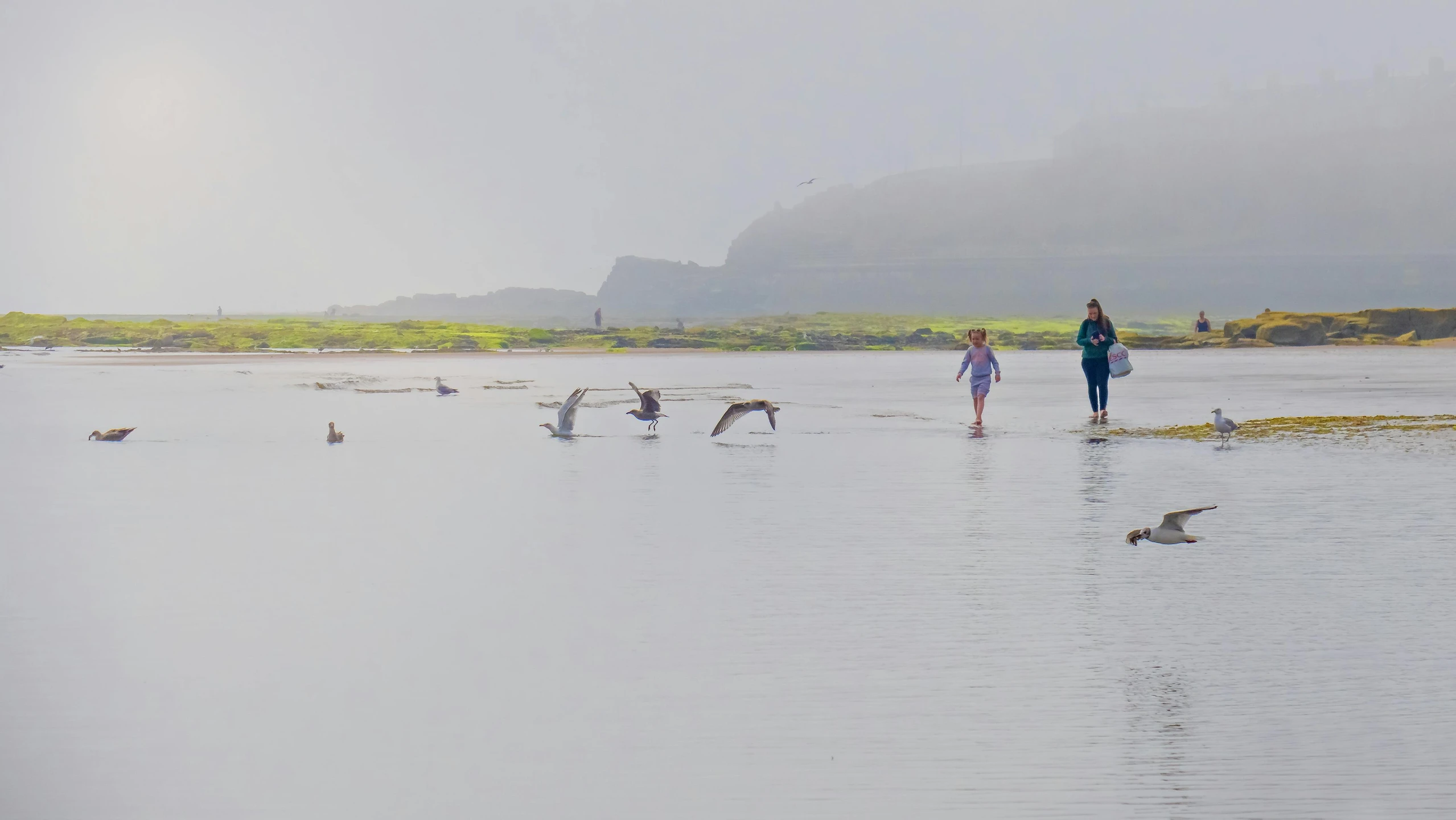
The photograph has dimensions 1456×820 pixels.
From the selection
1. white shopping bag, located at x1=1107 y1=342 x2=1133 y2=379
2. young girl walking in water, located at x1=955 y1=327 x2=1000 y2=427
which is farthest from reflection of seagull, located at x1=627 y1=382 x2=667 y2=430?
white shopping bag, located at x1=1107 y1=342 x2=1133 y2=379

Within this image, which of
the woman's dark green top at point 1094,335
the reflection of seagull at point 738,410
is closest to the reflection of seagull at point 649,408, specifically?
the reflection of seagull at point 738,410

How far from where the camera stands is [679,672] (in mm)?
5680

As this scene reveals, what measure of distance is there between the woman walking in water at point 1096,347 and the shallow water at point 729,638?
18.3ft

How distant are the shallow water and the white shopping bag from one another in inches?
237

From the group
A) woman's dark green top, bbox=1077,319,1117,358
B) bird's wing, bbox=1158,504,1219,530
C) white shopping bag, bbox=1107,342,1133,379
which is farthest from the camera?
white shopping bag, bbox=1107,342,1133,379

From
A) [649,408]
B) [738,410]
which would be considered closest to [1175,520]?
[738,410]

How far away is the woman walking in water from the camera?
2019 centimetres

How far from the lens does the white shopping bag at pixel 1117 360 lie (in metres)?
20.7

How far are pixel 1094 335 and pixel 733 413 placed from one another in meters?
6.45

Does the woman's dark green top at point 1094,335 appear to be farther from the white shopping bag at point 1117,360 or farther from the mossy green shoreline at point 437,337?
the mossy green shoreline at point 437,337

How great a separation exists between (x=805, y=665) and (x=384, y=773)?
198 cm

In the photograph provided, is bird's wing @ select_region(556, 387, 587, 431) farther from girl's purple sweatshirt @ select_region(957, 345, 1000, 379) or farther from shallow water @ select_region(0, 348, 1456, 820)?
girl's purple sweatshirt @ select_region(957, 345, 1000, 379)

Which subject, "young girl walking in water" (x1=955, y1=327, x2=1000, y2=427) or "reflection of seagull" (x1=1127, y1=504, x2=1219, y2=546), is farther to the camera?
"young girl walking in water" (x1=955, y1=327, x2=1000, y2=427)

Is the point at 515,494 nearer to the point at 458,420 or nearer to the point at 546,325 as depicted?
the point at 458,420
